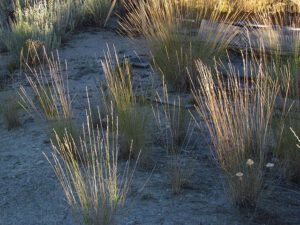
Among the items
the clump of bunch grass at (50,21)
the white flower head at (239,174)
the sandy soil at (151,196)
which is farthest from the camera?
the clump of bunch grass at (50,21)

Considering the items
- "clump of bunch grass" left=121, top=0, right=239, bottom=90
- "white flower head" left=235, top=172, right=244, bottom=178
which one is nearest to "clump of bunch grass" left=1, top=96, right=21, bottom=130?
"clump of bunch grass" left=121, top=0, right=239, bottom=90

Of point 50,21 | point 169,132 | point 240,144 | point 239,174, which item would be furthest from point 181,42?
point 50,21

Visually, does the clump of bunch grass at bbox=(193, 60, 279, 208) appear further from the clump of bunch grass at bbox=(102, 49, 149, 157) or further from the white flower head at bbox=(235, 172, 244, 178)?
the clump of bunch grass at bbox=(102, 49, 149, 157)

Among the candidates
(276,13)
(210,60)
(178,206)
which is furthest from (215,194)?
(276,13)

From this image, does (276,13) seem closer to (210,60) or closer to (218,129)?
(210,60)

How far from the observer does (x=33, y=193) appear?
482 centimetres

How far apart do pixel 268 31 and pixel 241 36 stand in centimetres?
45

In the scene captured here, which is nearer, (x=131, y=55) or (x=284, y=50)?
(x=284, y=50)

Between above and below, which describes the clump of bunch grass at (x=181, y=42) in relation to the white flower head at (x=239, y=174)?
above

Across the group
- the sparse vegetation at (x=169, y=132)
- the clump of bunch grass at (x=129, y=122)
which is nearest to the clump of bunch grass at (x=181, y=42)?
the sparse vegetation at (x=169, y=132)

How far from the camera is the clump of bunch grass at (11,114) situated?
6.50 meters

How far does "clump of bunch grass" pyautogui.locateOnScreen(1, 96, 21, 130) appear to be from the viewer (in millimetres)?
6504

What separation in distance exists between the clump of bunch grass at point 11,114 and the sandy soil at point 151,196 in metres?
0.34

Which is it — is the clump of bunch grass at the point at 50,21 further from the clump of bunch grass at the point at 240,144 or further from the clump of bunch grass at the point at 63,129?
the clump of bunch grass at the point at 240,144
